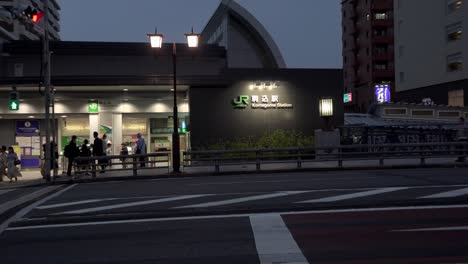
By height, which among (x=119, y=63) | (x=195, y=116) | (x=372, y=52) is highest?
(x=372, y=52)

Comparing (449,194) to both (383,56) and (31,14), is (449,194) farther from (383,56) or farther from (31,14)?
(383,56)

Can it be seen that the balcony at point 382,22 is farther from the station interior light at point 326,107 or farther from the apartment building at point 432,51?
the station interior light at point 326,107

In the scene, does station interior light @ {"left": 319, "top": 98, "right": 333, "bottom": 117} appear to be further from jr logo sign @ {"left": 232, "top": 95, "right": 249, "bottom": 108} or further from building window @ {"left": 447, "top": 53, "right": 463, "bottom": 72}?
building window @ {"left": 447, "top": 53, "right": 463, "bottom": 72}

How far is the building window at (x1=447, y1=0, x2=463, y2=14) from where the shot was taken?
4972 cm

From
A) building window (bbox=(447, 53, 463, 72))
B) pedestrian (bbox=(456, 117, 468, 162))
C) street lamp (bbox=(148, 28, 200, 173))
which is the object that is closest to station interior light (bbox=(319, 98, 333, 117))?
pedestrian (bbox=(456, 117, 468, 162))

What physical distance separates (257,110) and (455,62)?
29.4 metres

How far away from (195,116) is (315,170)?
920 centimetres

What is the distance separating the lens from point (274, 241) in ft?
26.5

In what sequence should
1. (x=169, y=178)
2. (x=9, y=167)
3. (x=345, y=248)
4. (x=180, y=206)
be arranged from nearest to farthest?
(x=345, y=248), (x=180, y=206), (x=169, y=178), (x=9, y=167)

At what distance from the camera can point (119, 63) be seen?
30297 mm

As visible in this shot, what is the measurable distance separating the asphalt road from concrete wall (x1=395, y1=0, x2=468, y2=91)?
39458 millimetres

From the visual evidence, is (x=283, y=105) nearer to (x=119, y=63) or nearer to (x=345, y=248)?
(x=119, y=63)

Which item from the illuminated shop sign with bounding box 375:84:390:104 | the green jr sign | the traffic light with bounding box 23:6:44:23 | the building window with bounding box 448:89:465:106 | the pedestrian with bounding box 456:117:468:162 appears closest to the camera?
the traffic light with bounding box 23:6:44:23

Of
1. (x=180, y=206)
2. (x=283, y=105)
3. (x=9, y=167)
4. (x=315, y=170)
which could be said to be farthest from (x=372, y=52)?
(x=180, y=206)
